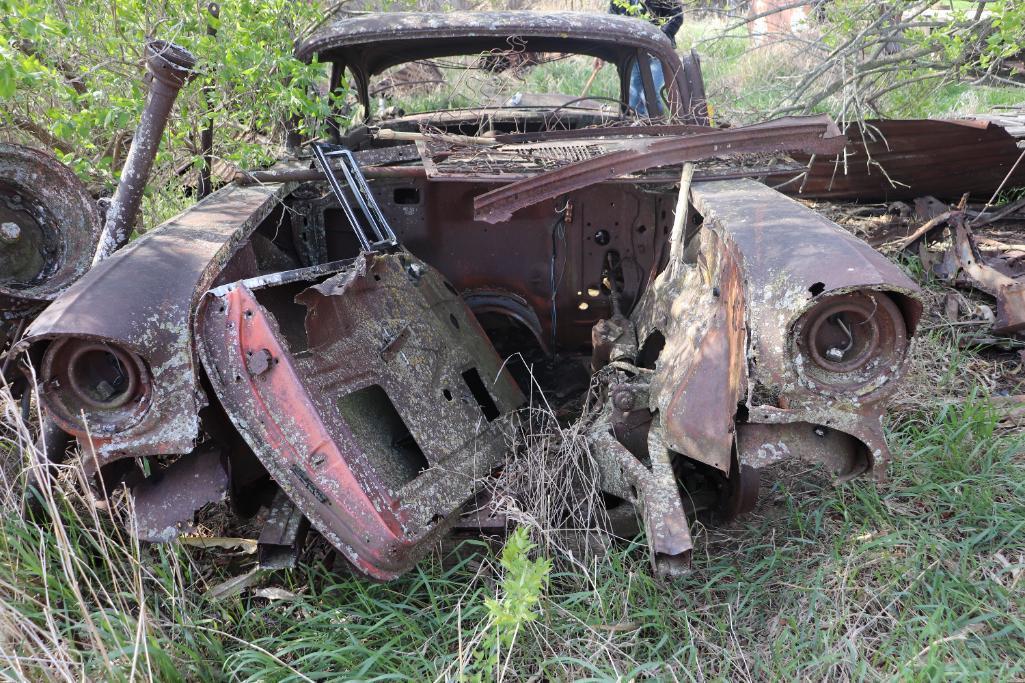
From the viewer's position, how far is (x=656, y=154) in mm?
2369

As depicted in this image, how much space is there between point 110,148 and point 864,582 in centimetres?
375

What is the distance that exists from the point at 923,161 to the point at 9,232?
4461 mm

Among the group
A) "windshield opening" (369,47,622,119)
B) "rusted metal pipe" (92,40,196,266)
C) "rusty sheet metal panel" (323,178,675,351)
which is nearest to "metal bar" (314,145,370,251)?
"rusty sheet metal panel" (323,178,675,351)

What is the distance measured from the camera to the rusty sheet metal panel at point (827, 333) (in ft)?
5.49

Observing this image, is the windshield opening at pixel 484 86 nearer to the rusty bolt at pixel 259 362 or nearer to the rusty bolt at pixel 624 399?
the rusty bolt at pixel 624 399

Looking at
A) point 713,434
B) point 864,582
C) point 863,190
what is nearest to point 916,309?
point 713,434

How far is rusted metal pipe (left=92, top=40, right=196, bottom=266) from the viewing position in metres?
2.25

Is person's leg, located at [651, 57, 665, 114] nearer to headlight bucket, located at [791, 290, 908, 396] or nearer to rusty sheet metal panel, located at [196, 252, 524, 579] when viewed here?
rusty sheet metal panel, located at [196, 252, 524, 579]

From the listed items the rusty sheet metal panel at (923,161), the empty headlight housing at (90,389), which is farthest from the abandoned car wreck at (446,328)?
the rusty sheet metal panel at (923,161)

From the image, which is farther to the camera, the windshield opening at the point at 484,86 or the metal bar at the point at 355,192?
the windshield opening at the point at 484,86

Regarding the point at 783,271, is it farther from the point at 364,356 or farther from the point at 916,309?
the point at 364,356

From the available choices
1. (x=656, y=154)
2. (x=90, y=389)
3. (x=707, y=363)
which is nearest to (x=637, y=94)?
(x=656, y=154)

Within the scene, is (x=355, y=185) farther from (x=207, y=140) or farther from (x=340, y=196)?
(x=207, y=140)

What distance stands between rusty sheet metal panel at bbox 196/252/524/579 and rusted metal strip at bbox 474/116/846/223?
43 centimetres
